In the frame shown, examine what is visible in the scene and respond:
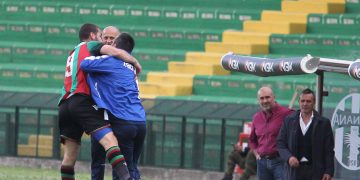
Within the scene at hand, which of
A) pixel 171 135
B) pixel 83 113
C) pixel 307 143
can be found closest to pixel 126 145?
pixel 83 113

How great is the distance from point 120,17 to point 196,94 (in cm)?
510

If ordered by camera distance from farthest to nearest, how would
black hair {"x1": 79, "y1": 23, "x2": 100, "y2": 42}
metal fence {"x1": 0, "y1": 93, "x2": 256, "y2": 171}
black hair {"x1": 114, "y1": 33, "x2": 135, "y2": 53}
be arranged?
metal fence {"x1": 0, "y1": 93, "x2": 256, "y2": 171}
black hair {"x1": 79, "y1": 23, "x2": 100, "y2": 42}
black hair {"x1": 114, "y1": 33, "x2": 135, "y2": 53}

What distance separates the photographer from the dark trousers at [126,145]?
12.3 m

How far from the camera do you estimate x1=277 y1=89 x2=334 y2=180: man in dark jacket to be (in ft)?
43.7

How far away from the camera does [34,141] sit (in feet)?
90.9

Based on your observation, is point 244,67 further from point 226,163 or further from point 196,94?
point 196,94

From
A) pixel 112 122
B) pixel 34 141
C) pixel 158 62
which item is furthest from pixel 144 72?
pixel 112 122

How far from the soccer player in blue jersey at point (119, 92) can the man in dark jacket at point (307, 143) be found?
1858 millimetres

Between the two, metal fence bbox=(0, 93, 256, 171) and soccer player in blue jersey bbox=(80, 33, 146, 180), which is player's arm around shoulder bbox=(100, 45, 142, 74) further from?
metal fence bbox=(0, 93, 256, 171)

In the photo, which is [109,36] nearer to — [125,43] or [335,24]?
[125,43]

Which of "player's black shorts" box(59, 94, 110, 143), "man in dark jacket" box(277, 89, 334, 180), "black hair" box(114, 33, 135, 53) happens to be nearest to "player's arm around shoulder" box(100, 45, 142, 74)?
"black hair" box(114, 33, 135, 53)

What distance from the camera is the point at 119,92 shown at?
1221 centimetres

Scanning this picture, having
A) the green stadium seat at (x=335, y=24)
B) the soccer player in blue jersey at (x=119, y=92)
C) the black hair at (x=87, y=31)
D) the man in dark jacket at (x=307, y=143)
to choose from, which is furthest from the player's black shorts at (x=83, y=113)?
the green stadium seat at (x=335, y=24)

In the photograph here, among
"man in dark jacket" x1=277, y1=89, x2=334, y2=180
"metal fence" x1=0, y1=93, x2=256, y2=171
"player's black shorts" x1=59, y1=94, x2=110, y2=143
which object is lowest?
"metal fence" x1=0, y1=93, x2=256, y2=171
